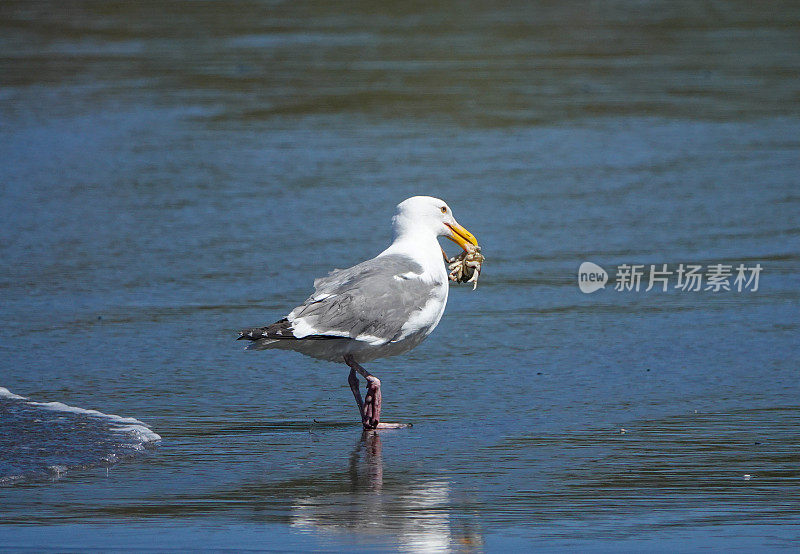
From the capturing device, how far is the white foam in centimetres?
615

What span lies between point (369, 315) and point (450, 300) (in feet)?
8.22

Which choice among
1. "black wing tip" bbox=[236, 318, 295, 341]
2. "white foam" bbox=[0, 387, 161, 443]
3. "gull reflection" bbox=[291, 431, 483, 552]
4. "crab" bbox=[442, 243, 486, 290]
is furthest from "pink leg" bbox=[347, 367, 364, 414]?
"crab" bbox=[442, 243, 486, 290]

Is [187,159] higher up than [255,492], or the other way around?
[187,159]

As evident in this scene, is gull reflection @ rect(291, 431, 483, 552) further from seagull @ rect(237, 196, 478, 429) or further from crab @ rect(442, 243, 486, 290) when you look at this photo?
crab @ rect(442, 243, 486, 290)

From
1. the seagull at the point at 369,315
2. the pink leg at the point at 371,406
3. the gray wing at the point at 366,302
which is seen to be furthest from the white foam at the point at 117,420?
the pink leg at the point at 371,406

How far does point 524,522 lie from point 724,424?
1650 millimetres

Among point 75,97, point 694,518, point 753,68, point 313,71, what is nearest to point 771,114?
point 753,68

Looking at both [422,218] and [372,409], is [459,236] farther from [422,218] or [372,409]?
[372,409]

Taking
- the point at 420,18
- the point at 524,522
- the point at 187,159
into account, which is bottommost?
the point at 524,522

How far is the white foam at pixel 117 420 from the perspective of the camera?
615 centimetres

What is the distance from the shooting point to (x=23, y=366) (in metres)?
7.45

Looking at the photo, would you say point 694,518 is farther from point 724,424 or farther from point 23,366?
point 23,366

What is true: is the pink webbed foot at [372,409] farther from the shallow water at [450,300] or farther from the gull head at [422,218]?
the gull head at [422,218]

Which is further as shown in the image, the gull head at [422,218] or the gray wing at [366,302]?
the gull head at [422,218]
